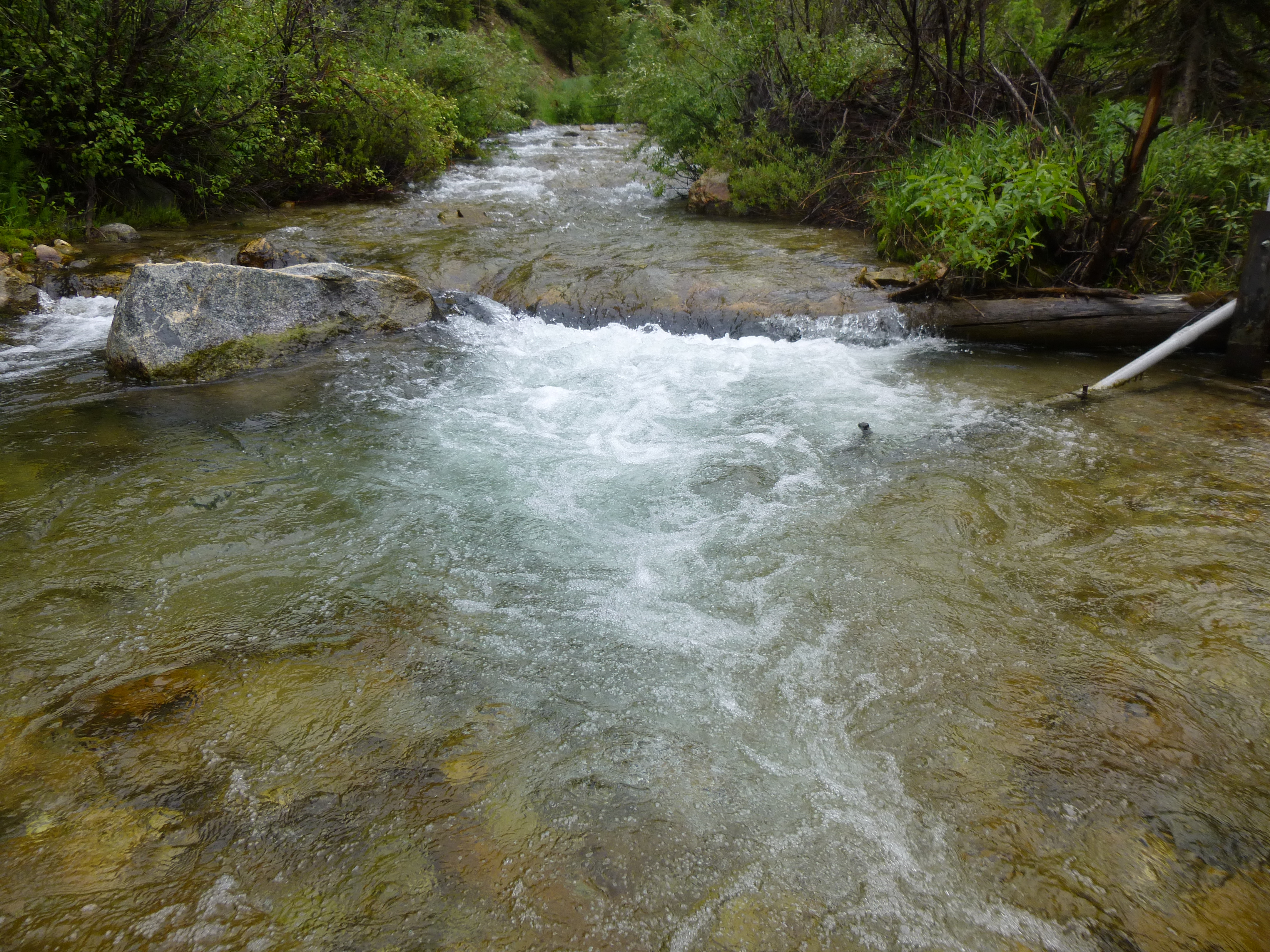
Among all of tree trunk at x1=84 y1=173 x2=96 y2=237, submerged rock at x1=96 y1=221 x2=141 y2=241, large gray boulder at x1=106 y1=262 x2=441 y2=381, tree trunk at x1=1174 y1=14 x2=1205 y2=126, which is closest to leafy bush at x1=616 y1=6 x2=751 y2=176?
tree trunk at x1=1174 y1=14 x2=1205 y2=126

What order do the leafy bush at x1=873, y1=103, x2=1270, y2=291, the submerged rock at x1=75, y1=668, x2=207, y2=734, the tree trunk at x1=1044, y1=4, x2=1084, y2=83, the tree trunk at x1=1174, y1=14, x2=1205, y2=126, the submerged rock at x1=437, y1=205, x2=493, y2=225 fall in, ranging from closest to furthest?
the submerged rock at x1=75, y1=668, x2=207, y2=734
the leafy bush at x1=873, y1=103, x2=1270, y2=291
the tree trunk at x1=1174, y1=14, x2=1205, y2=126
the tree trunk at x1=1044, y1=4, x2=1084, y2=83
the submerged rock at x1=437, y1=205, x2=493, y2=225

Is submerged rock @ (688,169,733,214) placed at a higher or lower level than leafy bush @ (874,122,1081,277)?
lower

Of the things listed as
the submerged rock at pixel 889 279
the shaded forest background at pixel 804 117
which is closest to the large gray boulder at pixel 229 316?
the shaded forest background at pixel 804 117

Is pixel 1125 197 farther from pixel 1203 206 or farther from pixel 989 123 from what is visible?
pixel 989 123

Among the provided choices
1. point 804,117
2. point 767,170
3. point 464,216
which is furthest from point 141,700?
point 804,117

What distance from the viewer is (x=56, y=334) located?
733 cm

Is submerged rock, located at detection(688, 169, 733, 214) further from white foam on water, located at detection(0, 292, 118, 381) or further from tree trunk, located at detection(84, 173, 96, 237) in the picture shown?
tree trunk, located at detection(84, 173, 96, 237)

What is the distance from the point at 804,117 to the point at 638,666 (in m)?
10.8

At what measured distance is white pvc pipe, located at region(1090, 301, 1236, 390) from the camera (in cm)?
568

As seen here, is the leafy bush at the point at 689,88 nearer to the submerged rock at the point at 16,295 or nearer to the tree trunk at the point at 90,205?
the tree trunk at the point at 90,205

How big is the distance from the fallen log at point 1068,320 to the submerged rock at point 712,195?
556 centimetres

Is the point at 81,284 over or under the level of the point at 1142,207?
under

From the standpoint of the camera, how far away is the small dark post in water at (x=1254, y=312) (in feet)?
17.5

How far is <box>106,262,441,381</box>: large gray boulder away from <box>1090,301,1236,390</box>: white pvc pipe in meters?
6.80
